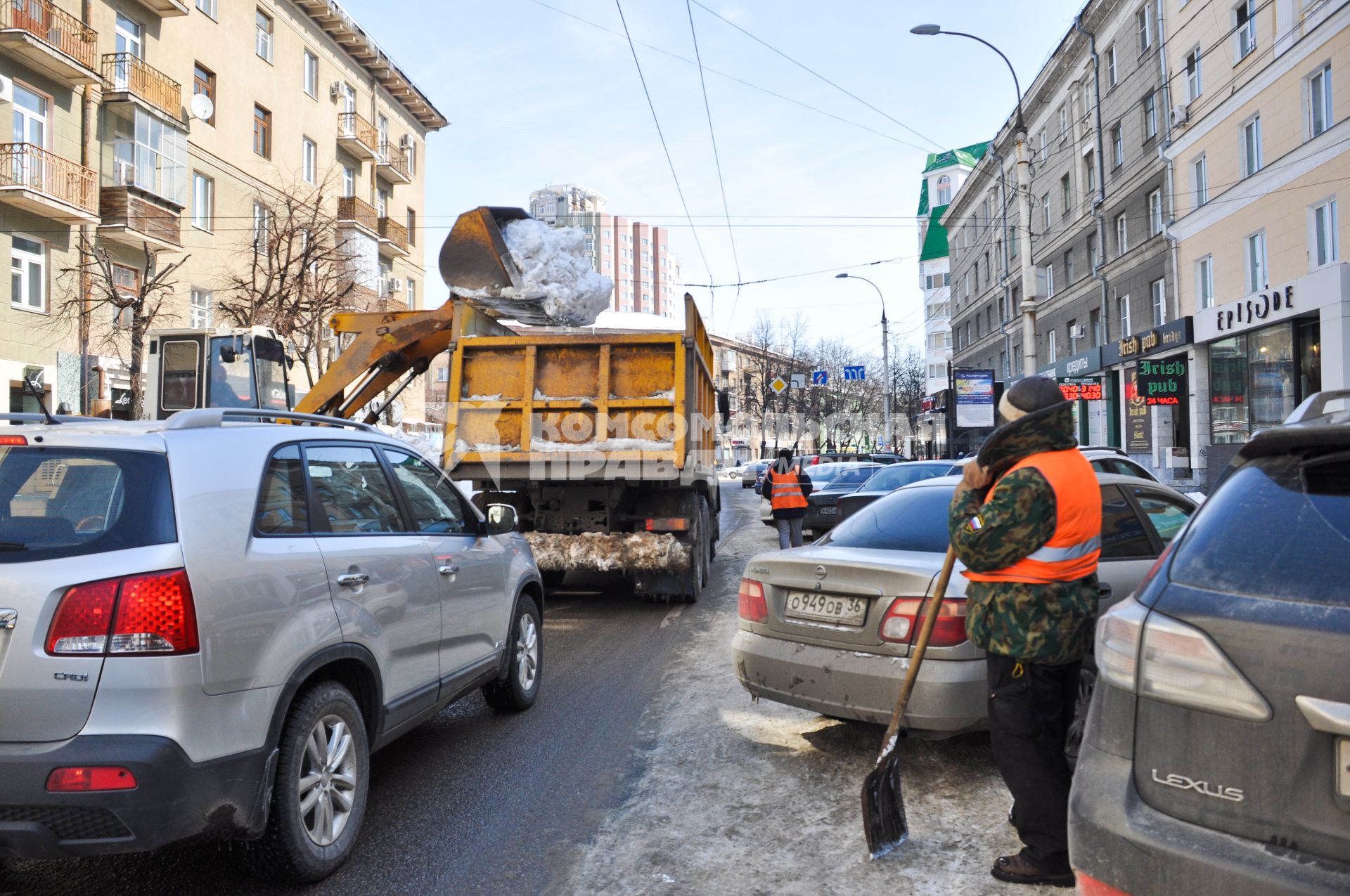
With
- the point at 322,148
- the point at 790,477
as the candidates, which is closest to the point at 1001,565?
the point at 790,477

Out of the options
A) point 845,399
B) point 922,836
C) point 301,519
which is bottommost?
point 922,836

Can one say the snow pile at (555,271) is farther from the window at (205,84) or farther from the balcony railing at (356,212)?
the balcony railing at (356,212)

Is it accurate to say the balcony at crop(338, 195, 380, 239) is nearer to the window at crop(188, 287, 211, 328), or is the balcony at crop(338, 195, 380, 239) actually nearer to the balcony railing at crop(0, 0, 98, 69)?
the window at crop(188, 287, 211, 328)

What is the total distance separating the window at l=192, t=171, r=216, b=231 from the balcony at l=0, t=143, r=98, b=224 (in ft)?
12.8

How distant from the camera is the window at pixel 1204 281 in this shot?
2239 centimetres

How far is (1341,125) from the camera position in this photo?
16891 millimetres

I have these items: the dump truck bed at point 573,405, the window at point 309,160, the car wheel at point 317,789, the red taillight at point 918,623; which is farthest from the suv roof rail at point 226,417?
the window at point 309,160

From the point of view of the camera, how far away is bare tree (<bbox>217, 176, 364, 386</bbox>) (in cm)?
2303

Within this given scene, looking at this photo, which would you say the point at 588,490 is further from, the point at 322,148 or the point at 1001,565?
the point at 322,148

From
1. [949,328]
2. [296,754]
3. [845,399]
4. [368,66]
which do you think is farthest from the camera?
[845,399]

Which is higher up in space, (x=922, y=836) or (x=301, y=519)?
(x=301, y=519)

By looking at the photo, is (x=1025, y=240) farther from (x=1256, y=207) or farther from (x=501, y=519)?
(x=501, y=519)

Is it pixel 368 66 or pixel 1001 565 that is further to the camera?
pixel 368 66

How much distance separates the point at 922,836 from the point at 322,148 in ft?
111
